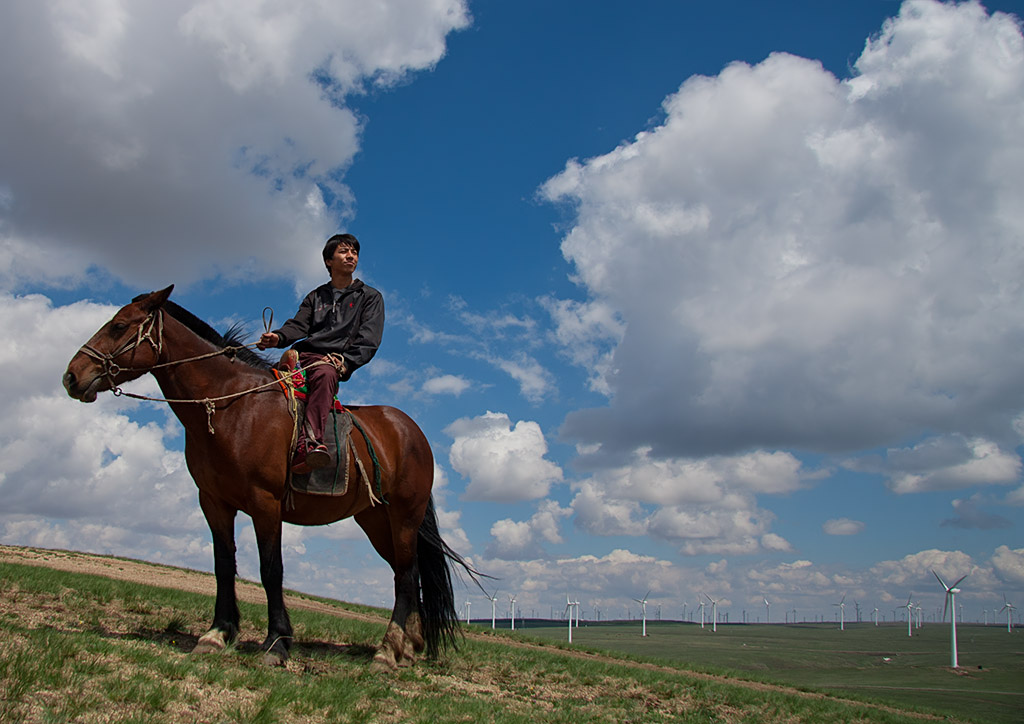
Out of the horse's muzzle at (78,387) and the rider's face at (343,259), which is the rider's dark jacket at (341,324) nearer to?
the rider's face at (343,259)

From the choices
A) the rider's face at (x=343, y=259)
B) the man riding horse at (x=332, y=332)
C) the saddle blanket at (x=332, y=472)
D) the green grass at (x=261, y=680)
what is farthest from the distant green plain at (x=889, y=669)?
the rider's face at (x=343, y=259)

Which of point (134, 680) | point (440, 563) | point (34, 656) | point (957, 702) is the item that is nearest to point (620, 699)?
point (440, 563)

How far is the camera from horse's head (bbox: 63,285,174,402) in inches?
316

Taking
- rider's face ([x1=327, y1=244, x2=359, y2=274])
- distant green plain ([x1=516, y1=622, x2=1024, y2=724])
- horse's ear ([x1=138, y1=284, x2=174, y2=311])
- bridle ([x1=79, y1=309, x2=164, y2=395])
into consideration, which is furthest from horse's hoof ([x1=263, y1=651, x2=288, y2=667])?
distant green plain ([x1=516, y1=622, x2=1024, y2=724])

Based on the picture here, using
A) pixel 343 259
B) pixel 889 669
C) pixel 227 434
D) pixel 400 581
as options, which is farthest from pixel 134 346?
pixel 889 669

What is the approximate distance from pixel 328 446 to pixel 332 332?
1.56 m

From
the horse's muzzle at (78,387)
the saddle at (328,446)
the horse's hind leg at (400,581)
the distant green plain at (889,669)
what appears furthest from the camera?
the distant green plain at (889,669)

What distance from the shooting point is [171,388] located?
8.52 m

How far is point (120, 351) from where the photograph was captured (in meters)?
8.20

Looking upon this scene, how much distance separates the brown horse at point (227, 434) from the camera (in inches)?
324

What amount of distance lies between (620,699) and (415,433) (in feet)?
14.6

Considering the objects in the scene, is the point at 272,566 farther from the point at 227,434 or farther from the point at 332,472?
the point at 227,434

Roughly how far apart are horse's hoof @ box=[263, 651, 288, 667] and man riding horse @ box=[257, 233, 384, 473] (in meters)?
1.98

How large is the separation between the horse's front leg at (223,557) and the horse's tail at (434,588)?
257 centimetres
